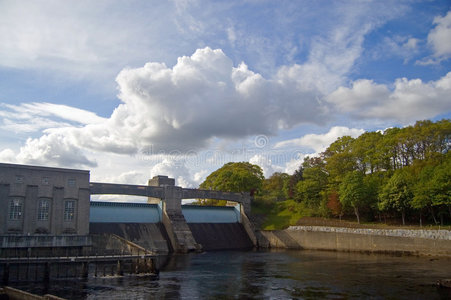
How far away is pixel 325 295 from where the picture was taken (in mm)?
23484

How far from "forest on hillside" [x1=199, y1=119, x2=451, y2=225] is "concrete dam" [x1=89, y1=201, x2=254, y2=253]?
A: 459 inches

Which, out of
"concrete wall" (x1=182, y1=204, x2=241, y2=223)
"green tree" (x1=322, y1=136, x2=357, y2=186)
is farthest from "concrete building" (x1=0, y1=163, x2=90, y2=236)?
"green tree" (x1=322, y1=136, x2=357, y2=186)

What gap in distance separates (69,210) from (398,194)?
39818mm

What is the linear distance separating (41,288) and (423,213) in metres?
44.4

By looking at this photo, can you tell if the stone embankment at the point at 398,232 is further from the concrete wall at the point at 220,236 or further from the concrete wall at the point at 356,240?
the concrete wall at the point at 220,236

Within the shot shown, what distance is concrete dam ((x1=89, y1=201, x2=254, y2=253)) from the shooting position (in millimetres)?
50781

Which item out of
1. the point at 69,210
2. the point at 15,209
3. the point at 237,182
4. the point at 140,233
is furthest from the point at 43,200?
the point at 237,182

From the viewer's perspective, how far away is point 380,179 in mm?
58312

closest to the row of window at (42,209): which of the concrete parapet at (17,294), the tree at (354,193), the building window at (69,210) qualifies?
the building window at (69,210)

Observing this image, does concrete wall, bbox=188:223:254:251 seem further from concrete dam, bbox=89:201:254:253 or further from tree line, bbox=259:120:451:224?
tree line, bbox=259:120:451:224

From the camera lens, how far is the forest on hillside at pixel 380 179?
47406 mm

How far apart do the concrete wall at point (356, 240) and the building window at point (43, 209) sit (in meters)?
30.7

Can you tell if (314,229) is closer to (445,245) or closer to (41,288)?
(445,245)

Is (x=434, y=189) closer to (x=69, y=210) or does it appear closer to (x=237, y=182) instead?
(x=237, y=182)
